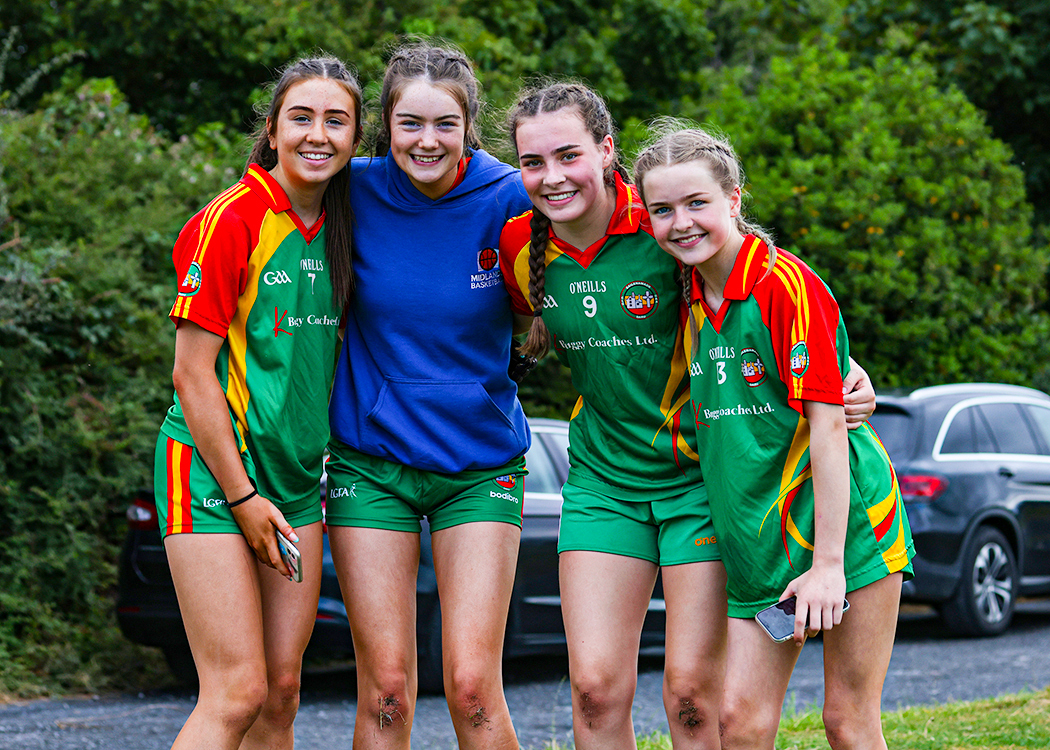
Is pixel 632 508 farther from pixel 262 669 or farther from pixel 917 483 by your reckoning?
pixel 917 483

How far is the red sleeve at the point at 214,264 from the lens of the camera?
3369mm

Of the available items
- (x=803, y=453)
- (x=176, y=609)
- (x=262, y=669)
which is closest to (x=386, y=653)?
(x=262, y=669)

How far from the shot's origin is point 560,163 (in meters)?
3.57

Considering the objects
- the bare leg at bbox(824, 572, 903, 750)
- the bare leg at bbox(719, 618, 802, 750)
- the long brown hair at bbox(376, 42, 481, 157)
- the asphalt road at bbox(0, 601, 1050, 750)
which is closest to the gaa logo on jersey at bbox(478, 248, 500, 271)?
the long brown hair at bbox(376, 42, 481, 157)

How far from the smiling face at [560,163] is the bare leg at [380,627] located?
1.10 m

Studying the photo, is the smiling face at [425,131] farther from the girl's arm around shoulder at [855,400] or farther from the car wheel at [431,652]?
the car wheel at [431,652]

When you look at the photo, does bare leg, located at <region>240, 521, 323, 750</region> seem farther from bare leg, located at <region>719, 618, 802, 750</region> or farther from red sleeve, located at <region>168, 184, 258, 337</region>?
bare leg, located at <region>719, 618, 802, 750</region>

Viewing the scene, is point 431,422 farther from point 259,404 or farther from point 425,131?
point 425,131

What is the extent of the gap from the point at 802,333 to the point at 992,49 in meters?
14.1

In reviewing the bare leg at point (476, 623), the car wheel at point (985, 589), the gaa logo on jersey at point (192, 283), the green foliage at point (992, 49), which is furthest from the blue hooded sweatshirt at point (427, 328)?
the green foliage at point (992, 49)

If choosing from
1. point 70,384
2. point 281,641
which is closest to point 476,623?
point 281,641

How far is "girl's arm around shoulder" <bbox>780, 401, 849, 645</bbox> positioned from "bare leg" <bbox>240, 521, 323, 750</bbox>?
54.9 inches

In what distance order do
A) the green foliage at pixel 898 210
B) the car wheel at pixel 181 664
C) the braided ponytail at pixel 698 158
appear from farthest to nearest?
the green foliage at pixel 898 210 → the car wheel at pixel 181 664 → the braided ponytail at pixel 698 158

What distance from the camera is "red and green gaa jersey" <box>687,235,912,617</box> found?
10.8 feet
